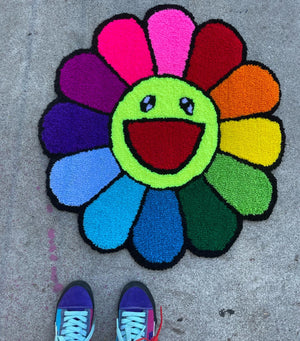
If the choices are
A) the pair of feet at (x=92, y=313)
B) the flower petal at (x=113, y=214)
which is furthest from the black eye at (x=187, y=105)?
the pair of feet at (x=92, y=313)

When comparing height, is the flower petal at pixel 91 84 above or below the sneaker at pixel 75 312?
above

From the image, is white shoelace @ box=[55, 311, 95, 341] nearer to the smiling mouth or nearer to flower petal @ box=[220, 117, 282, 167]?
the smiling mouth

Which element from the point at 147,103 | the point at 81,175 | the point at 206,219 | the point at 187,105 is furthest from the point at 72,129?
the point at 206,219

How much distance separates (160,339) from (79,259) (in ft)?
1.29

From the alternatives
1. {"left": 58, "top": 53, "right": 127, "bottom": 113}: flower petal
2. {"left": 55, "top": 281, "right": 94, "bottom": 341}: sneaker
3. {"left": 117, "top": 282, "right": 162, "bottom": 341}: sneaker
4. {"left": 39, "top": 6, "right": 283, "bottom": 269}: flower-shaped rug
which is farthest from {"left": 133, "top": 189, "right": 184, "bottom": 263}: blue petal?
{"left": 58, "top": 53, "right": 127, "bottom": 113}: flower petal

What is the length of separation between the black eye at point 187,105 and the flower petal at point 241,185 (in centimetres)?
19

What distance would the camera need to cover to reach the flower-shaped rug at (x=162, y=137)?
3.96ft

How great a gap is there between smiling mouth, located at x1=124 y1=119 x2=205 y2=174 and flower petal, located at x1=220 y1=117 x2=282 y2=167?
0.43 ft

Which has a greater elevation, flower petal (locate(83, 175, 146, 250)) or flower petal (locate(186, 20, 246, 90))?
flower petal (locate(186, 20, 246, 90))

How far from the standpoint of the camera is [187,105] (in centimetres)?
125

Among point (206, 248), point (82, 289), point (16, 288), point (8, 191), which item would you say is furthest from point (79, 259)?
point (206, 248)

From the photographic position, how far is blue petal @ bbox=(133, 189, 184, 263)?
1200 mm

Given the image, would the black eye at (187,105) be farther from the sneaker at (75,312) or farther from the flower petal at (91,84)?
the sneaker at (75,312)

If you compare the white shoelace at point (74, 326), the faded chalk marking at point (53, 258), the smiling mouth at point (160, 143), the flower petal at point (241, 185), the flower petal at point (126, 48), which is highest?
the flower petal at point (126, 48)
